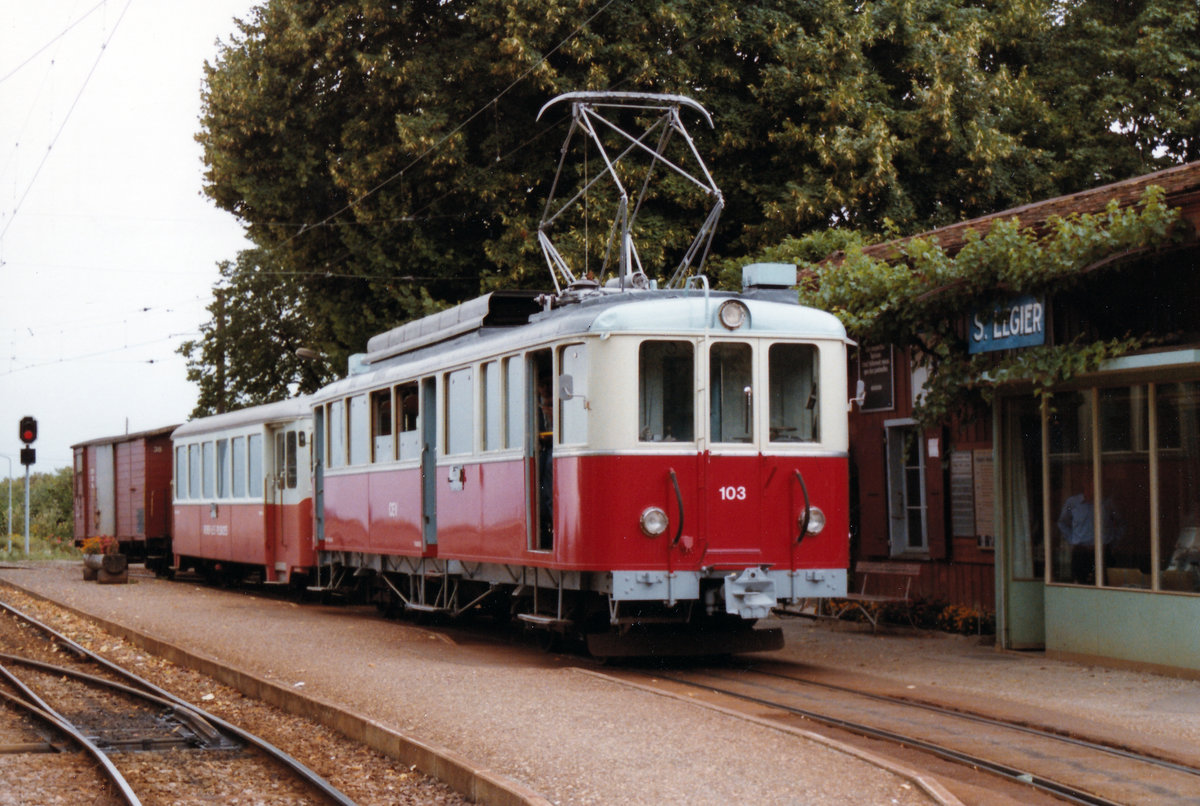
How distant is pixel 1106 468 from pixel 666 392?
3769 mm

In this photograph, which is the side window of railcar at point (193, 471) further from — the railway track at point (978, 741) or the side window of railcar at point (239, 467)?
the railway track at point (978, 741)

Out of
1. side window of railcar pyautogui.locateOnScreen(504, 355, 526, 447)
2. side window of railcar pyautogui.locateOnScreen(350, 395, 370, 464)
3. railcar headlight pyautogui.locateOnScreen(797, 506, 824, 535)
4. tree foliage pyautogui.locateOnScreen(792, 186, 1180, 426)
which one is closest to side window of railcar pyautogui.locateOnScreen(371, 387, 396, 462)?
side window of railcar pyautogui.locateOnScreen(350, 395, 370, 464)

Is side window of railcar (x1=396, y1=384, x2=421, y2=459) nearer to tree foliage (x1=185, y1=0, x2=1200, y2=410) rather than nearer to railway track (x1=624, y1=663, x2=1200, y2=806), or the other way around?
railway track (x1=624, y1=663, x2=1200, y2=806)

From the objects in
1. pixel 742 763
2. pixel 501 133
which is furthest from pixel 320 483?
pixel 742 763

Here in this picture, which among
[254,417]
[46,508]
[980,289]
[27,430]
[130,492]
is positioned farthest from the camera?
[46,508]

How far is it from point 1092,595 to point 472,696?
218 inches

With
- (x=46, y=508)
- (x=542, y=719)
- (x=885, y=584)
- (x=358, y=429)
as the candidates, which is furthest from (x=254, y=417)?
(x=46, y=508)

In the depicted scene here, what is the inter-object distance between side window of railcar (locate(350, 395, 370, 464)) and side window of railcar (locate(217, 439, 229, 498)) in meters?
7.57

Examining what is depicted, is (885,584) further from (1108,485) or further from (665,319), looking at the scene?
(665,319)

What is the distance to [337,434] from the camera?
19141 mm

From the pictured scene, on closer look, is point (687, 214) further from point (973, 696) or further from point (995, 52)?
point (973, 696)

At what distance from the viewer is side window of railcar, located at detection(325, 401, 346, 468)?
1884cm

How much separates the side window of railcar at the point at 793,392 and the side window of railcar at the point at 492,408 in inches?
99.4

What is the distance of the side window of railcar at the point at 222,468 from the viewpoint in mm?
25406
